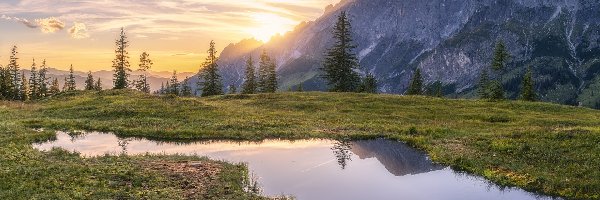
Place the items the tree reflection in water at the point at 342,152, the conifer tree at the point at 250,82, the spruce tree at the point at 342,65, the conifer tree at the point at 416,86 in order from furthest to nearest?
the conifer tree at the point at 250,82 < the conifer tree at the point at 416,86 < the spruce tree at the point at 342,65 < the tree reflection in water at the point at 342,152

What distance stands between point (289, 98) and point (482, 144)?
106 ft

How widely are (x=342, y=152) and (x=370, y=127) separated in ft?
30.7

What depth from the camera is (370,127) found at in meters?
38.3

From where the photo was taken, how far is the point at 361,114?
47000 mm

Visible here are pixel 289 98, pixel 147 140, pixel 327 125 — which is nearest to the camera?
pixel 147 140

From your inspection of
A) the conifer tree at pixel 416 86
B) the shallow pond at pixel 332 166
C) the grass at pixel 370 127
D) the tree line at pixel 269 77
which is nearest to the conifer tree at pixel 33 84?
the tree line at pixel 269 77

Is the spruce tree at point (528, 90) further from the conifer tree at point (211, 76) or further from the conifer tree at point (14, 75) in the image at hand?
the conifer tree at point (14, 75)

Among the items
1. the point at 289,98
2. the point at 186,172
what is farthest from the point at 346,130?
the point at 289,98

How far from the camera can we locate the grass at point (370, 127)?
22875 millimetres

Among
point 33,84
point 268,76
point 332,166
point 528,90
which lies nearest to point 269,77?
point 268,76

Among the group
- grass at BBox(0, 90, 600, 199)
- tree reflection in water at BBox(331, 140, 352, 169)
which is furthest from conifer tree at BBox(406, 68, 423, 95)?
tree reflection in water at BBox(331, 140, 352, 169)

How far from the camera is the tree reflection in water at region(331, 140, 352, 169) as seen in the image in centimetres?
2684

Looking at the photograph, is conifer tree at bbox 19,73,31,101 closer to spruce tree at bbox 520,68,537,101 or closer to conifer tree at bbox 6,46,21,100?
conifer tree at bbox 6,46,21,100

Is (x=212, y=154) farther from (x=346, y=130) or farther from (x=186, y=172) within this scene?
(x=346, y=130)
